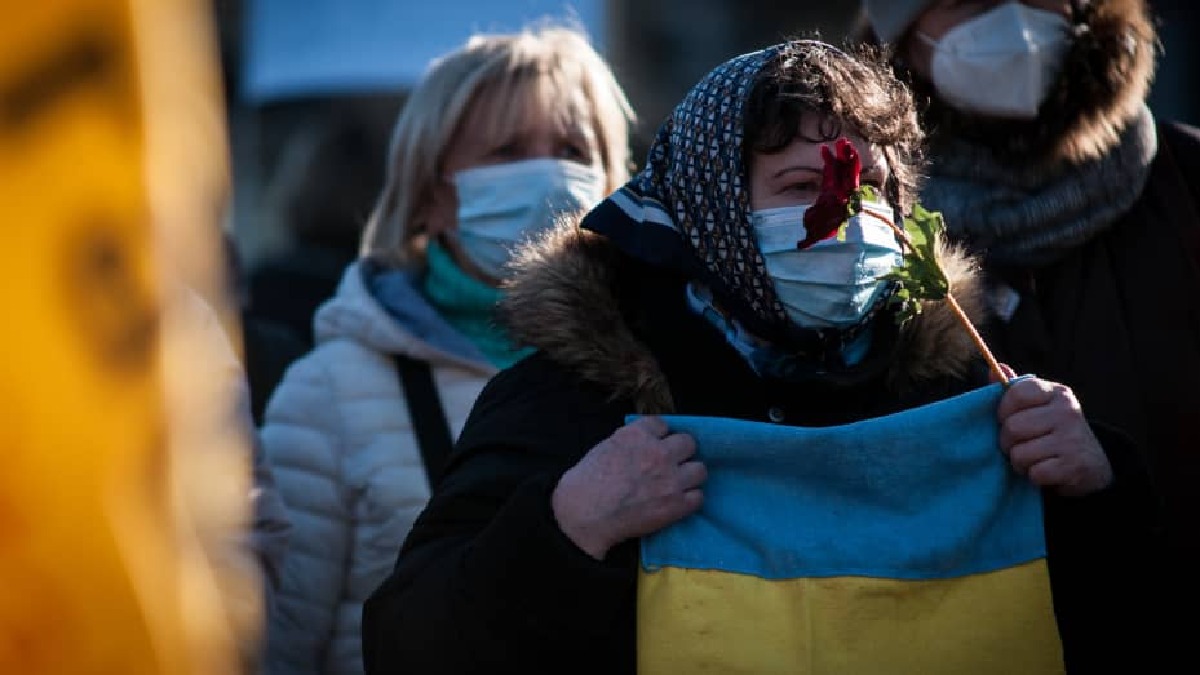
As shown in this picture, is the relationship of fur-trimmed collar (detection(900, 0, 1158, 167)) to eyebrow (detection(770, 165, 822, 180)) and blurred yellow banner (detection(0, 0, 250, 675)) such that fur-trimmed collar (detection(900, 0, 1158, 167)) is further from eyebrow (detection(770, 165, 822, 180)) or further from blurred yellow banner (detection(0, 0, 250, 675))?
blurred yellow banner (detection(0, 0, 250, 675))

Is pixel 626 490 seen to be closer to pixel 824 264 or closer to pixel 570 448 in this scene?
pixel 570 448

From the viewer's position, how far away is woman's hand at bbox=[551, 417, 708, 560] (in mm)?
2332

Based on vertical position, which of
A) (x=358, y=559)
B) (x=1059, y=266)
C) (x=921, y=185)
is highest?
(x=921, y=185)

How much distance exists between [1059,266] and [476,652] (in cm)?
168

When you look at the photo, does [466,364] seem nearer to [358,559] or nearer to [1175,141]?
[358,559]

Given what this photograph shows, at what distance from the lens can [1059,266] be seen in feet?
11.2

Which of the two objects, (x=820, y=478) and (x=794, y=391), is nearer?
(x=820, y=478)

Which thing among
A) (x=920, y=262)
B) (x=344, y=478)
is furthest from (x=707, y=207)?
(x=344, y=478)

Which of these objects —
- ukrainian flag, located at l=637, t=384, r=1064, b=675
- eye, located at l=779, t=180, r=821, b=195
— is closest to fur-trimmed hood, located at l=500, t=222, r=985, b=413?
ukrainian flag, located at l=637, t=384, r=1064, b=675

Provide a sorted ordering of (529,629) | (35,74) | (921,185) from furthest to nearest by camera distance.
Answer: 1. (921,185)
2. (529,629)
3. (35,74)

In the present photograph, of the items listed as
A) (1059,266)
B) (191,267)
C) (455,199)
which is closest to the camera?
(191,267)

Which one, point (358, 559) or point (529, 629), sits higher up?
point (529, 629)

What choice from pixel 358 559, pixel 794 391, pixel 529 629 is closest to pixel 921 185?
pixel 794 391

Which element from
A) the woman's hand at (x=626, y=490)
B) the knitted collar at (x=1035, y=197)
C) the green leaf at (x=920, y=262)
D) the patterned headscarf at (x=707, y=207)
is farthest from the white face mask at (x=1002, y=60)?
the woman's hand at (x=626, y=490)
